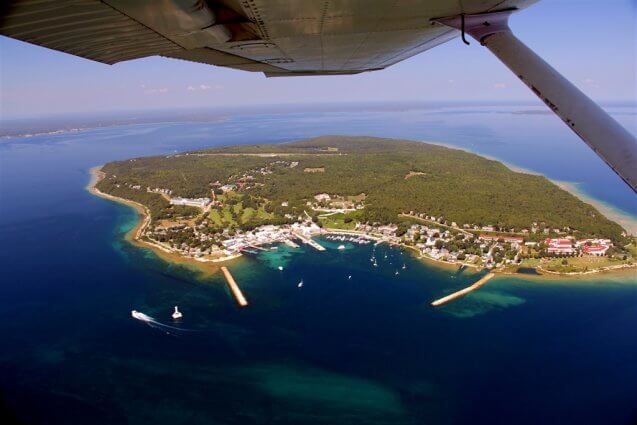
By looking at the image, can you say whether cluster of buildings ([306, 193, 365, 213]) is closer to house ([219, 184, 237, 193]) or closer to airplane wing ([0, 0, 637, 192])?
house ([219, 184, 237, 193])

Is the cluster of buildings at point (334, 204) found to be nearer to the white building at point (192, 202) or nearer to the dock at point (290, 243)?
the dock at point (290, 243)

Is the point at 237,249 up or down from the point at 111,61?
down

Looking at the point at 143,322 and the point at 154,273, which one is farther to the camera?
the point at 154,273

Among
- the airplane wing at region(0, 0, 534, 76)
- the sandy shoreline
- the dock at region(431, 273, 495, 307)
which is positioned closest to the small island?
the dock at region(431, 273, 495, 307)

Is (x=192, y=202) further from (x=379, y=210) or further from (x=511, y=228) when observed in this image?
(x=511, y=228)

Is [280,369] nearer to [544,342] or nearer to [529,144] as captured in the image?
[544,342]

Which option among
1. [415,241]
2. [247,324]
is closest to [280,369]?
[247,324]

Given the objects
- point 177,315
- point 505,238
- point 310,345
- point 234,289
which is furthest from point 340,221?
point 177,315
